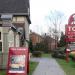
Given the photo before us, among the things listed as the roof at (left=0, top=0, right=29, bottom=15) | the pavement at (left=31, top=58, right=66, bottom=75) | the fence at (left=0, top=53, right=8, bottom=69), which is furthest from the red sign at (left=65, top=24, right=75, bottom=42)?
the roof at (left=0, top=0, right=29, bottom=15)

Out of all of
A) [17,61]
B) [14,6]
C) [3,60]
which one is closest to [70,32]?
[3,60]

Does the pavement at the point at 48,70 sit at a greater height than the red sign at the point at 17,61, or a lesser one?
lesser

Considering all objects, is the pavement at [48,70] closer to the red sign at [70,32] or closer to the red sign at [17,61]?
the red sign at [17,61]

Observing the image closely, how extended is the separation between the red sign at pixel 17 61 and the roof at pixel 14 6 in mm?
24977

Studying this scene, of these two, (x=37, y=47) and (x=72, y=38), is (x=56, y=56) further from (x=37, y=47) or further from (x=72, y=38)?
(x=37, y=47)

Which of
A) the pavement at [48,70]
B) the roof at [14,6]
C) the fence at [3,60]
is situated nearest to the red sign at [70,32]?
the pavement at [48,70]

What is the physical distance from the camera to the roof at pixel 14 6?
140 ft

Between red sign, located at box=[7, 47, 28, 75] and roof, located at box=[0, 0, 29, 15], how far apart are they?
24977 mm

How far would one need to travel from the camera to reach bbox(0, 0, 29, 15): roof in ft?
140

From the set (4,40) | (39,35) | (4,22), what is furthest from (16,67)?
(39,35)

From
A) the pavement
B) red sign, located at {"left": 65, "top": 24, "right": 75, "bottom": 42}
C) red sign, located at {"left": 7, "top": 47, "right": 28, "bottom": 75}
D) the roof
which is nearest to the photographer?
red sign, located at {"left": 7, "top": 47, "right": 28, "bottom": 75}

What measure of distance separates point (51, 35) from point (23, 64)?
233ft

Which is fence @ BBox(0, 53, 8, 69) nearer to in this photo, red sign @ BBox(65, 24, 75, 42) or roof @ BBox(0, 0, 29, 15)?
red sign @ BBox(65, 24, 75, 42)

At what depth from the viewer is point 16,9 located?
43156 millimetres
